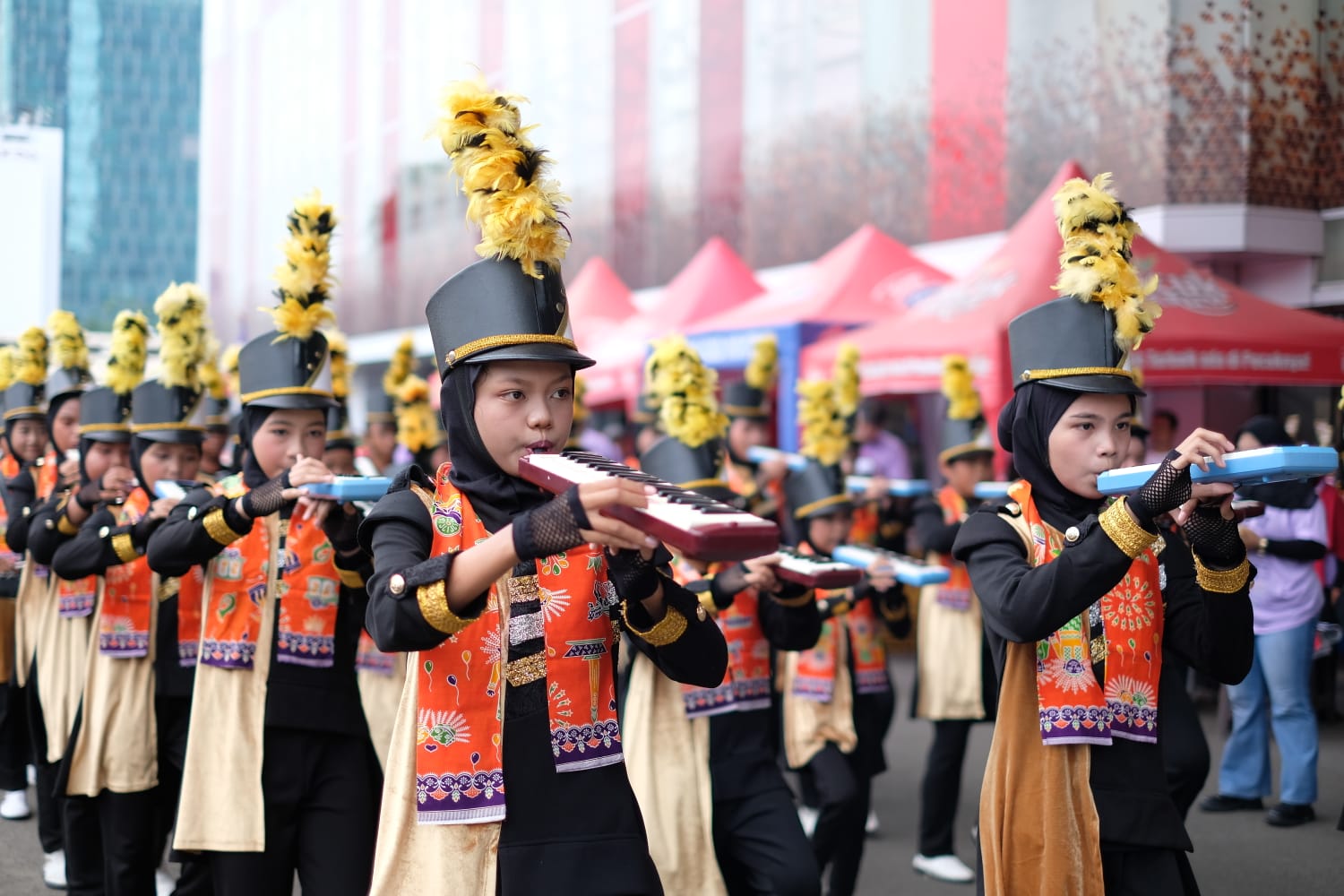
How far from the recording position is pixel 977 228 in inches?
576

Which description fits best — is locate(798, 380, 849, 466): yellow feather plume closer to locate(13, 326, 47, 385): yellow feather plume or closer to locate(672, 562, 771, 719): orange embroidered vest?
locate(672, 562, 771, 719): orange embroidered vest

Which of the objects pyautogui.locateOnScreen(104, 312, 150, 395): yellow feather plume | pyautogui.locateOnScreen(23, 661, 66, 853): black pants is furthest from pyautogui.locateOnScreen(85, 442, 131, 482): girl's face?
pyautogui.locateOnScreen(23, 661, 66, 853): black pants

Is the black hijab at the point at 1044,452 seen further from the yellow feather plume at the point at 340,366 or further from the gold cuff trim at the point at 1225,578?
the yellow feather plume at the point at 340,366

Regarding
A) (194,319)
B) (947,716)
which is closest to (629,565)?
(194,319)

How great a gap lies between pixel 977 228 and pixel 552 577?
12.4 m

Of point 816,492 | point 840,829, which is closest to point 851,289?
point 816,492

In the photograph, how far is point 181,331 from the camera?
618cm

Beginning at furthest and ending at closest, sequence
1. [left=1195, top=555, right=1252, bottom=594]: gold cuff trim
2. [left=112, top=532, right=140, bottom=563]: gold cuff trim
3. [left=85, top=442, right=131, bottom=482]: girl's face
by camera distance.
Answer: [left=85, top=442, right=131, bottom=482]: girl's face → [left=112, top=532, right=140, bottom=563]: gold cuff trim → [left=1195, top=555, right=1252, bottom=594]: gold cuff trim

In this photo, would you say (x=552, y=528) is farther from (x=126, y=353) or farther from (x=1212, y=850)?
(x=1212, y=850)

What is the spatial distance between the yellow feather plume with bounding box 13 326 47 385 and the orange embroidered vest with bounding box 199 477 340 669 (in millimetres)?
4852

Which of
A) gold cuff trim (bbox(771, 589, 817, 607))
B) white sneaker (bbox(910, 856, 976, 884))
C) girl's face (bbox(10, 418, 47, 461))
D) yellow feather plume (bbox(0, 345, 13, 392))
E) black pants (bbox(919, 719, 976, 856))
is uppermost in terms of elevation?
yellow feather plume (bbox(0, 345, 13, 392))

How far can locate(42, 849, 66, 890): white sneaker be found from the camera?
652cm

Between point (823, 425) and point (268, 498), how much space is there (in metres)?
3.65

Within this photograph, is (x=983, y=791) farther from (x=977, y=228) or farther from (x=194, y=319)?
(x=977, y=228)
